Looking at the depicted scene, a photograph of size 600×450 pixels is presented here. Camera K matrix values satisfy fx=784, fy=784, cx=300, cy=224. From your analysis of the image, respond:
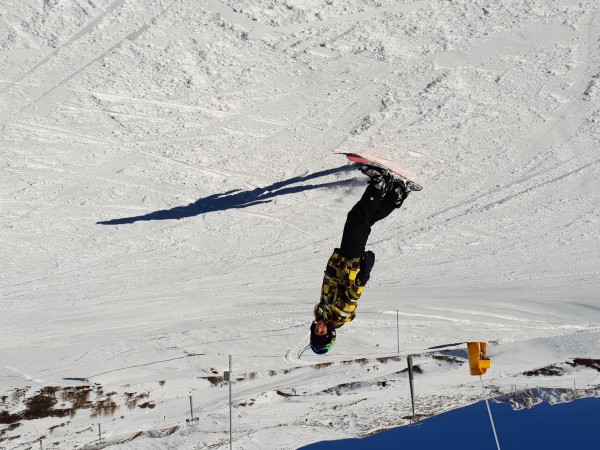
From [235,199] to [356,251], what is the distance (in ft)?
53.5

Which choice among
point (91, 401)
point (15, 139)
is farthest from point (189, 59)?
point (91, 401)

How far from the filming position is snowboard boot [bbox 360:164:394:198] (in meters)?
8.82

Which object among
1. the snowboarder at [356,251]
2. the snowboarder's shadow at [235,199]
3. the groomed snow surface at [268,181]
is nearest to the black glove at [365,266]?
the snowboarder at [356,251]

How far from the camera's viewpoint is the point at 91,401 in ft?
65.2

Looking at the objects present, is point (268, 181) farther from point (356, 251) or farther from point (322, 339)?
point (356, 251)

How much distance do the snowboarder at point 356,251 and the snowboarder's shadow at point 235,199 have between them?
15.5 metres

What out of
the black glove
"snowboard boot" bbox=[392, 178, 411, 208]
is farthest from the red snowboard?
the black glove

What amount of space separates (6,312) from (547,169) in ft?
55.3

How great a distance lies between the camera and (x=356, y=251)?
870cm

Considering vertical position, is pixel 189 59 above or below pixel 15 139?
above

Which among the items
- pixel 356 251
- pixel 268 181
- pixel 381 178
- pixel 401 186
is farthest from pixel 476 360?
pixel 268 181

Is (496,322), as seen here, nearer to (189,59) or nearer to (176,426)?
(176,426)

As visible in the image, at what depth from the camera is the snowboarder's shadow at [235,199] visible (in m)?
24.8

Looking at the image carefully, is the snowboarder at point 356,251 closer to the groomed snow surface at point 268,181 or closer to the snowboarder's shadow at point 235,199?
the groomed snow surface at point 268,181
